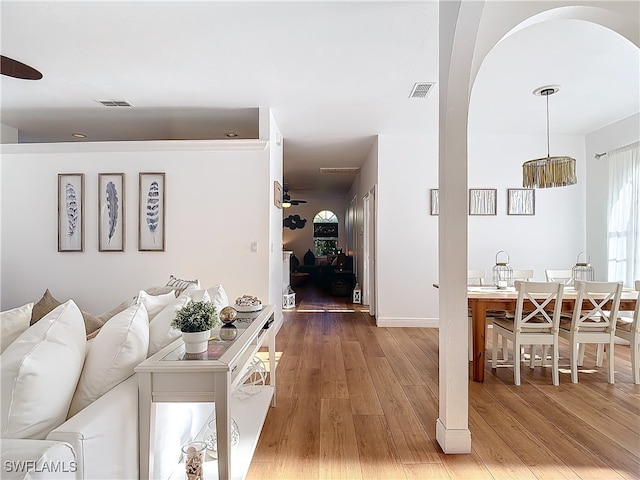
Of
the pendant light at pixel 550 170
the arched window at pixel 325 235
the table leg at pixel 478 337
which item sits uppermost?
the pendant light at pixel 550 170

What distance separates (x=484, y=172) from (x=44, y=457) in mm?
5811

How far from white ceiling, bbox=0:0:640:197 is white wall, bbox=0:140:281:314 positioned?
585 mm

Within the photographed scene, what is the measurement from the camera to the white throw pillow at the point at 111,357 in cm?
132

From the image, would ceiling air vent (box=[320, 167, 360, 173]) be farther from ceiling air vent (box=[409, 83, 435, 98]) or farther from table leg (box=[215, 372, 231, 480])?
table leg (box=[215, 372, 231, 480])

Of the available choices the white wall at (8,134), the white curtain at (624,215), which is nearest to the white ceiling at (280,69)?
the white wall at (8,134)

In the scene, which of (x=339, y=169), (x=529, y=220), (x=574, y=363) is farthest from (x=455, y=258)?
(x=339, y=169)

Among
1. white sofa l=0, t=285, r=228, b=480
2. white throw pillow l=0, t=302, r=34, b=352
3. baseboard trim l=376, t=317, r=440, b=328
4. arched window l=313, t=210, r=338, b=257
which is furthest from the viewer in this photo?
arched window l=313, t=210, r=338, b=257

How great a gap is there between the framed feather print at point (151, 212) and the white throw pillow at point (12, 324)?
328cm

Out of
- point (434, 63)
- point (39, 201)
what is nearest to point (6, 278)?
point (39, 201)

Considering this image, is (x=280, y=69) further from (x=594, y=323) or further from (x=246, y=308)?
(x=594, y=323)

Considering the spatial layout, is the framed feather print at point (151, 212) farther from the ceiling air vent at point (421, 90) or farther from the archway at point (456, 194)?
the archway at point (456, 194)

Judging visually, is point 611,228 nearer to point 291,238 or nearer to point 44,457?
point 44,457

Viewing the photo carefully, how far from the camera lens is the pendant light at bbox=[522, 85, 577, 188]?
3709mm

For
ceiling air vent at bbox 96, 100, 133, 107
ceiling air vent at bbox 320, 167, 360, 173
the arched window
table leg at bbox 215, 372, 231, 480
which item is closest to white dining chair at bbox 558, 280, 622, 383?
table leg at bbox 215, 372, 231, 480
